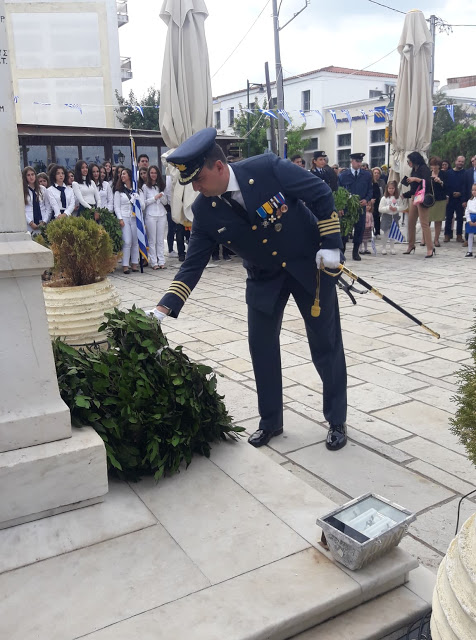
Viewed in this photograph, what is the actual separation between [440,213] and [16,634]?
35.7 ft

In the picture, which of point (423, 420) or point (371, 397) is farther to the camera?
point (371, 397)

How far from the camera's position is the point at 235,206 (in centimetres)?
314

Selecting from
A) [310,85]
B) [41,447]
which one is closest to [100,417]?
[41,447]

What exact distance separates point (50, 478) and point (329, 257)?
1762 millimetres

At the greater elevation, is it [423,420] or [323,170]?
[323,170]

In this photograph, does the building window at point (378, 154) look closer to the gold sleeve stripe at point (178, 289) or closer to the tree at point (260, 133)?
the tree at point (260, 133)

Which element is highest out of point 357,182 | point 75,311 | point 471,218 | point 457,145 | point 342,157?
point 342,157

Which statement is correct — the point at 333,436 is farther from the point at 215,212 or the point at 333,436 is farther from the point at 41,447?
the point at 41,447

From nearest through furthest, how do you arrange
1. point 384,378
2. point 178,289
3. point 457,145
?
point 178,289
point 384,378
point 457,145

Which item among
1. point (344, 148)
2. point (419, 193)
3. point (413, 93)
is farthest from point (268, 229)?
point (344, 148)

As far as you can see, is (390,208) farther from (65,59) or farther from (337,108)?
(337,108)

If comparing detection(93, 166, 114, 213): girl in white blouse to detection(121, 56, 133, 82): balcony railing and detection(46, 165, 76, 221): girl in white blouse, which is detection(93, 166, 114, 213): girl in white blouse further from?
detection(121, 56, 133, 82): balcony railing

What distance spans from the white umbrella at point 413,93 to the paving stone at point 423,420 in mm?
8288

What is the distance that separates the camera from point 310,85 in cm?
4866
